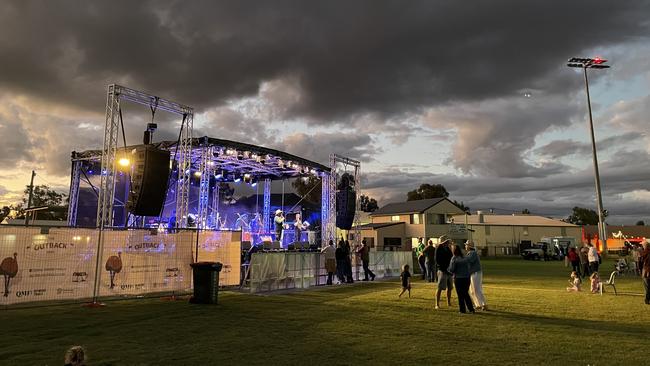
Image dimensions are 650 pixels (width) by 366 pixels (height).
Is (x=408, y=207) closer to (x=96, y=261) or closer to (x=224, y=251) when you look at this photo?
(x=224, y=251)

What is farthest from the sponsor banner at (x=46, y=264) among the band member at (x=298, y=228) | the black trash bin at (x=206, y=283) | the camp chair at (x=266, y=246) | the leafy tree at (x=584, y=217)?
the leafy tree at (x=584, y=217)

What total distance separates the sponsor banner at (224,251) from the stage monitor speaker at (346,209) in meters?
10.9

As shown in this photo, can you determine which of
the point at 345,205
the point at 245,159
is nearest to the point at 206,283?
the point at 345,205

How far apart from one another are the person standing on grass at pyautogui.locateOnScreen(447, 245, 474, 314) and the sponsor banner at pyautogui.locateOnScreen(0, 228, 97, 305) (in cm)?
830

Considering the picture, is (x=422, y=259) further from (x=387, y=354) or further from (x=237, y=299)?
(x=387, y=354)

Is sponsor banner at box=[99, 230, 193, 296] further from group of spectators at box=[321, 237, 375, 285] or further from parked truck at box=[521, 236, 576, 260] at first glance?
parked truck at box=[521, 236, 576, 260]

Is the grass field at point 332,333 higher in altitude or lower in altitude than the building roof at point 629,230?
lower

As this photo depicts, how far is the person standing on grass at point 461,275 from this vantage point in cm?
884

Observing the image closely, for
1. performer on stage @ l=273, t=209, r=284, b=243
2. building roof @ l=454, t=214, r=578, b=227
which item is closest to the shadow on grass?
performer on stage @ l=273, t=209, r=284, b=243

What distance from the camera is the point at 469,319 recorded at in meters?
8.34

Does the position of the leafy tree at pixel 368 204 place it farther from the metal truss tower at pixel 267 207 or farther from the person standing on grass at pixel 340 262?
the person standing on grass at pixel 340 262

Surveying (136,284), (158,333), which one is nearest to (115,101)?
(136,284)

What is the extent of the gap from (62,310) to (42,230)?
5.92ft

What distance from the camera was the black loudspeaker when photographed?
38.7ft
